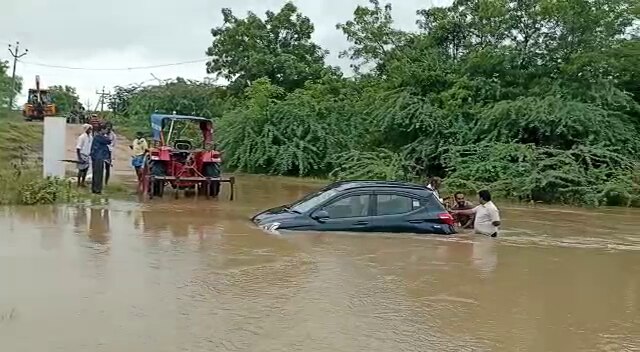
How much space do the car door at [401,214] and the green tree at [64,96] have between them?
1960 inches

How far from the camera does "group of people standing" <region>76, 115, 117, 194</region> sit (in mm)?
17391

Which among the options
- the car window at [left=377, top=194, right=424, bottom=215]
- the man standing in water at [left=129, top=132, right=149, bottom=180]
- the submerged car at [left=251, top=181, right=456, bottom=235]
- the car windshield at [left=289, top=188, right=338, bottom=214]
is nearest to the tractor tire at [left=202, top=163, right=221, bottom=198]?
the man standing in water at [left=129, top=132, right=149, bottom=180]

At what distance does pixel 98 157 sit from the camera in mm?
17266

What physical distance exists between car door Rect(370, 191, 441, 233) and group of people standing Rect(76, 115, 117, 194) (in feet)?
25.4

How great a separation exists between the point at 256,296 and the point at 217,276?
1.15m

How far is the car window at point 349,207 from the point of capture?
12.2m

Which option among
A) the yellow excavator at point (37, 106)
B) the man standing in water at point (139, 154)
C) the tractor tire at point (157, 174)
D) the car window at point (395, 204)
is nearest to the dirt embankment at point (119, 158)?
the man standing in water at point (139, 154)

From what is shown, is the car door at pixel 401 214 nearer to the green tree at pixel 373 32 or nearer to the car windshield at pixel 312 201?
the car windshield at pixel 312 201

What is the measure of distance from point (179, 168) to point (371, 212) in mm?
7551

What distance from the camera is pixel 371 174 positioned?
24.7 metres

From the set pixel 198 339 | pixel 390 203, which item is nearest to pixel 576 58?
pixel 390 203

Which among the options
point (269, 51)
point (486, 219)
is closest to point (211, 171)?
point (486, 219)

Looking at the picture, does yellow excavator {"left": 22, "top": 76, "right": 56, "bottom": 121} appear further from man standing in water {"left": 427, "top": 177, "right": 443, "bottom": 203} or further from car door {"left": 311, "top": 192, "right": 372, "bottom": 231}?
car door {"left": 311, "top": 192, "right": 372, "bottom": 231}

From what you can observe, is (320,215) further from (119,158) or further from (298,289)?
(119,158)
